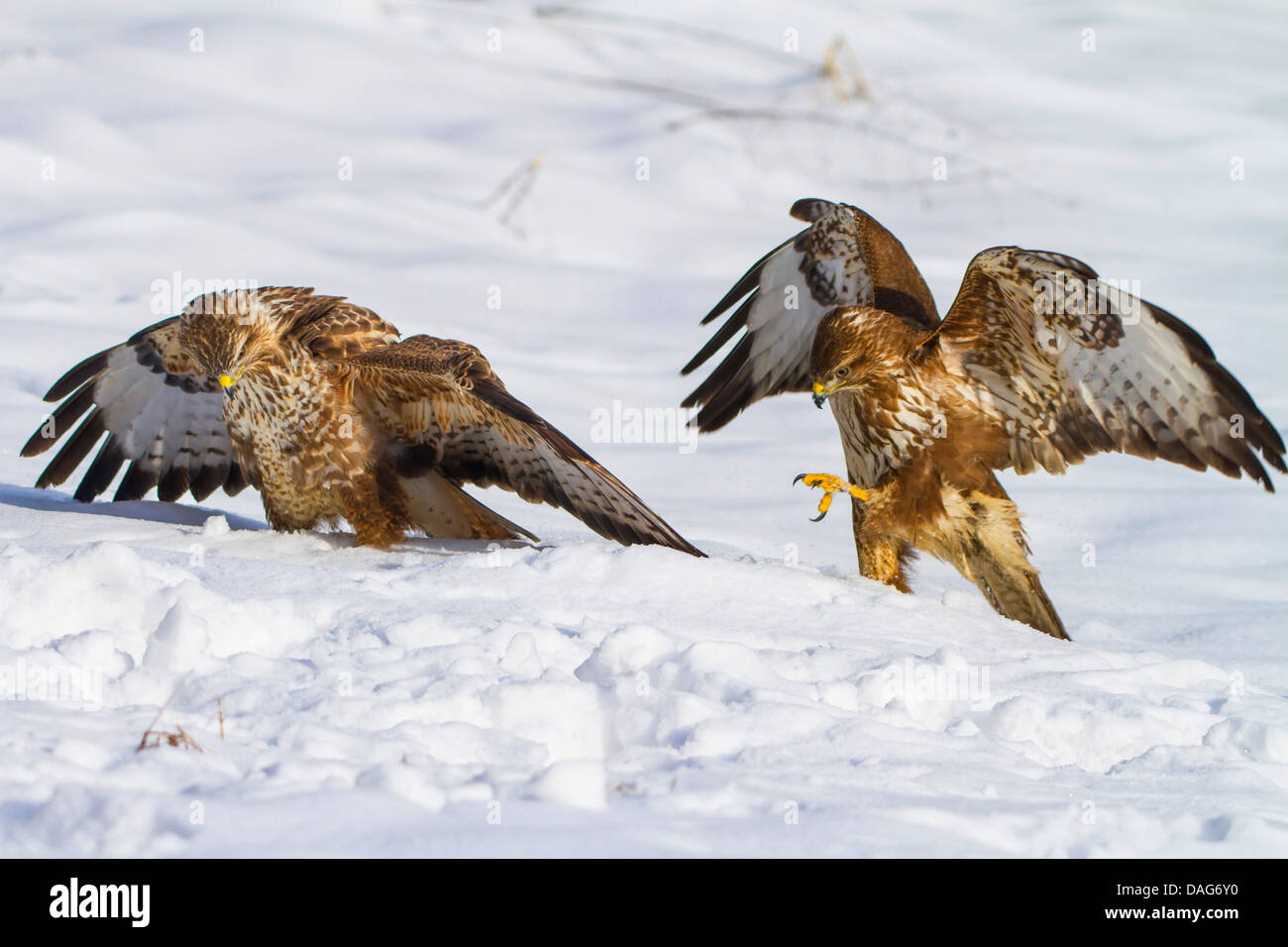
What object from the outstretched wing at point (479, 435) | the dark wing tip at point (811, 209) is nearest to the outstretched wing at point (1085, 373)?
the dark wing tip at point (811, 209)

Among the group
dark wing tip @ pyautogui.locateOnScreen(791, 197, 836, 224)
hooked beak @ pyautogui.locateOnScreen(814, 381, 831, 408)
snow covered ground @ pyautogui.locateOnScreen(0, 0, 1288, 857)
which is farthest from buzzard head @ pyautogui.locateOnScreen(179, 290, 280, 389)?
dark wing tip @ pyautogui.locateOnScreen(791, 197, 836, 224)

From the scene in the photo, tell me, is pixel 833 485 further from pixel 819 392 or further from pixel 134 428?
pixel 134 428

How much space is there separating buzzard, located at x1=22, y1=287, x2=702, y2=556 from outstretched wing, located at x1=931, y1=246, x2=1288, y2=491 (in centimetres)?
145

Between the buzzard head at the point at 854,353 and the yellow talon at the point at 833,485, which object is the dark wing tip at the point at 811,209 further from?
the yellow talon at the point at 833,485

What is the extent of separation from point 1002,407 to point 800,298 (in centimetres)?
126

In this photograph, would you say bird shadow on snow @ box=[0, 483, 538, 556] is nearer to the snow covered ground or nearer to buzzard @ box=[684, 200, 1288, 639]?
the snow covered ground

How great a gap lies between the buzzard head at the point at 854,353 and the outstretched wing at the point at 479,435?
852 millimetres

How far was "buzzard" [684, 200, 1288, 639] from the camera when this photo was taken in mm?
4734

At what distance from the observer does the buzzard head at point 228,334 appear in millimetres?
4582

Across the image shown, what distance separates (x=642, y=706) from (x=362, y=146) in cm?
1289

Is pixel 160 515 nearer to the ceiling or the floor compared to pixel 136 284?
nearer to the floor
